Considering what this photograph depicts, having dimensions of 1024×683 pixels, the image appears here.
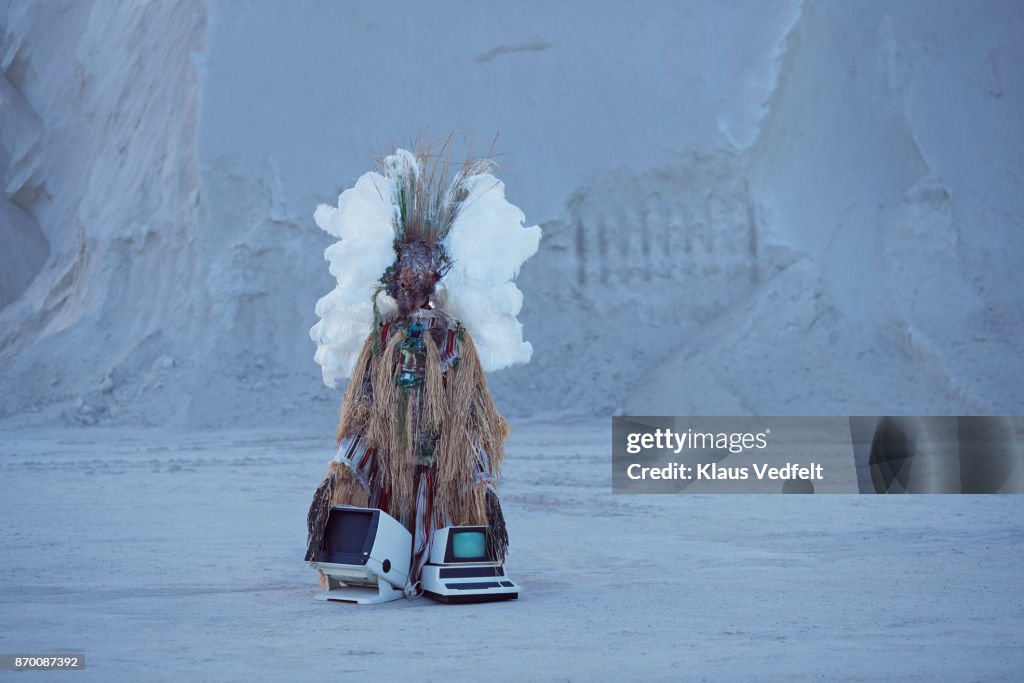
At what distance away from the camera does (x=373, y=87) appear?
66.8 ft

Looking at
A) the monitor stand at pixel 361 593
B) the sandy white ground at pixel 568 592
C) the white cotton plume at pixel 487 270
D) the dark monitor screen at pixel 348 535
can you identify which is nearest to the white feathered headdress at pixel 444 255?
the white cotton plume at pixel 487 270

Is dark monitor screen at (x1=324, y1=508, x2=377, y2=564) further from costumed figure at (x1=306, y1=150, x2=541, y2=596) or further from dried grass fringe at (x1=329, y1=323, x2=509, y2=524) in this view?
dried grass fringe at (x1=329, y1=323, x2=509, y2=524)

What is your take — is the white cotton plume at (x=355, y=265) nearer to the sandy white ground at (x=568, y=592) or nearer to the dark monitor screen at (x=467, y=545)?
the dark monitor screen at (x=467, y=545)

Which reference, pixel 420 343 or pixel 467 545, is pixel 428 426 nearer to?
pixel 420 343

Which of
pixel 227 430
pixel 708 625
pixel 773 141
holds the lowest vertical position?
pixel 708 625

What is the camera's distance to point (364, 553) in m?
5.24

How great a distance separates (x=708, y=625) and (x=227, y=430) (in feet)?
44.1

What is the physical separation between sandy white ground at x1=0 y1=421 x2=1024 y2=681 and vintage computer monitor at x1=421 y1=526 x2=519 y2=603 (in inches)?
3.1

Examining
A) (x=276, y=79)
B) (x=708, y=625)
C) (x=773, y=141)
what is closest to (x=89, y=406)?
(x=276, y=79)

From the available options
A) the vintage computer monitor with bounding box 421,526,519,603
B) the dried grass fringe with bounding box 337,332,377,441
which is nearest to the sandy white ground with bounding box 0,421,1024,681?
the vintage computer monitor with bounding box 421,526,519,603

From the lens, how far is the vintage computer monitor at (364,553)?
526 centimetres

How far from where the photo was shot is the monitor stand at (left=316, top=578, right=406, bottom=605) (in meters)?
5.37

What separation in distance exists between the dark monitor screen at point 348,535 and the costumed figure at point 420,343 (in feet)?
0.17

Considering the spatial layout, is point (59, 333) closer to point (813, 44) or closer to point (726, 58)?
point (726, 58)
